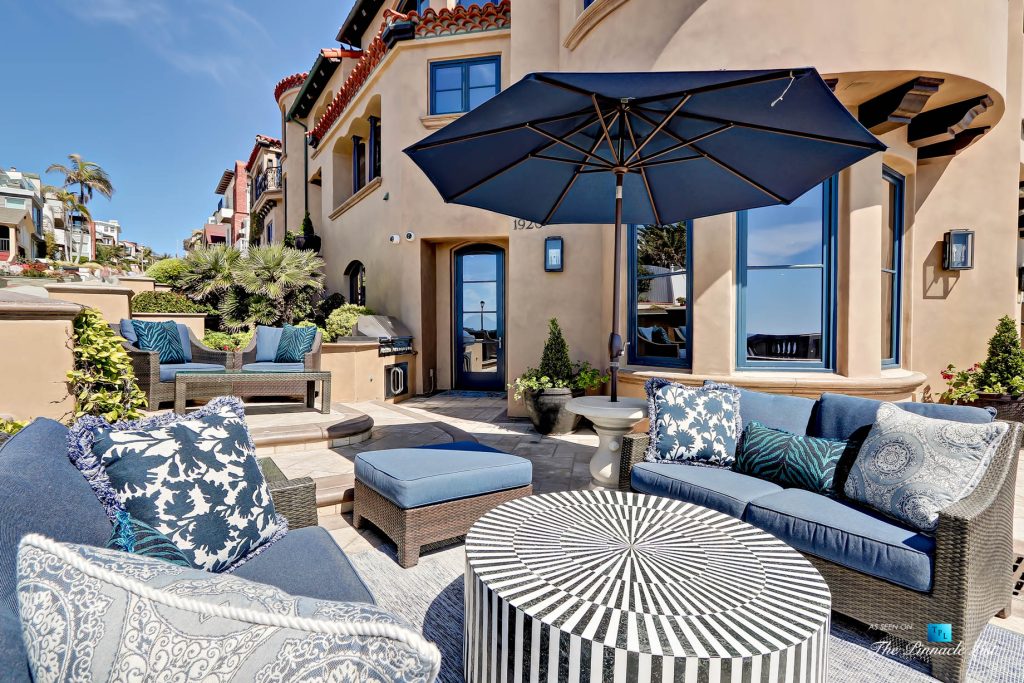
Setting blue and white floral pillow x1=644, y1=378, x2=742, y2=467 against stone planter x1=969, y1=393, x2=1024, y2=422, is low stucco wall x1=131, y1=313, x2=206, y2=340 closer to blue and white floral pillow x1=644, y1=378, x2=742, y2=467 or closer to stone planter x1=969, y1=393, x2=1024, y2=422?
blue and white floral pillow x1=644, y1=378, x2=742, y2=467

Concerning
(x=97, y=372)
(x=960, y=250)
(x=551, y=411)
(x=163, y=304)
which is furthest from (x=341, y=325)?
(x=960, y=250)

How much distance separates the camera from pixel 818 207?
192 inches

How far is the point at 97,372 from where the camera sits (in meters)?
3.31

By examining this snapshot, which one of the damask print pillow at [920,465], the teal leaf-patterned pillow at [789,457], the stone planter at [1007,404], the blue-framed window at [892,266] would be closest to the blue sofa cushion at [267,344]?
the teal leaf-patterned pillow at [789,457]

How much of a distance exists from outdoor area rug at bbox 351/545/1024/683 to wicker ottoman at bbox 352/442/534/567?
157 millimetres

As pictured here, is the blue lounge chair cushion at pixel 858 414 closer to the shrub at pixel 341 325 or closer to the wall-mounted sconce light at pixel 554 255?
the wall-mounted sconce light at pixel 554 255

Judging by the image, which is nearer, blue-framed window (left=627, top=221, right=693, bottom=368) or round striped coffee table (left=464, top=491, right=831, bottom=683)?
round striped coffee table (left=464, top=491, right=831, bottom=683)

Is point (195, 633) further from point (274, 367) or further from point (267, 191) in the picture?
point (267, 191)

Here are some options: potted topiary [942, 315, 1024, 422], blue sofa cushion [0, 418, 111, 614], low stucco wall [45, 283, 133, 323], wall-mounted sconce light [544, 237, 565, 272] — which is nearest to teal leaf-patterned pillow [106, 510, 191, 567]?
blue sofa cushion [0, 418, 111, 614]

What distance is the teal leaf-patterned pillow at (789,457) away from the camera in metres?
2.84

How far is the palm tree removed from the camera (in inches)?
1264

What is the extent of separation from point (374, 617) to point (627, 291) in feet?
17.9

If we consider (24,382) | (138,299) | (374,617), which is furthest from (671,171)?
(138,299)

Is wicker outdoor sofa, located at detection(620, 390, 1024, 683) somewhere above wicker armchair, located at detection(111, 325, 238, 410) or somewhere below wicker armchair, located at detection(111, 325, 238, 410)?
below
